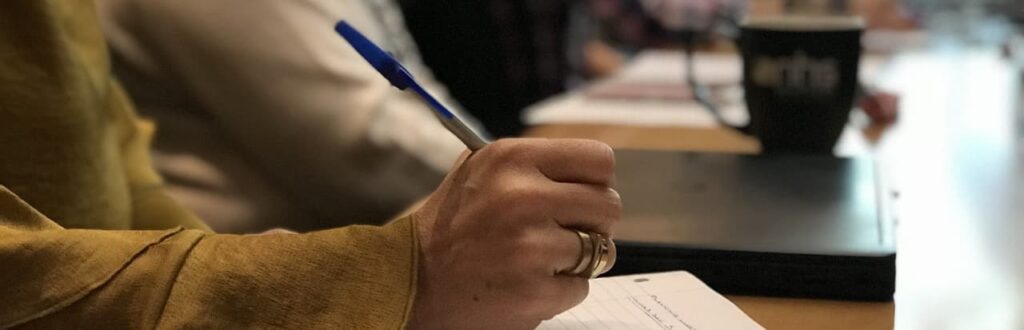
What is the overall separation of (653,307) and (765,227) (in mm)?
127

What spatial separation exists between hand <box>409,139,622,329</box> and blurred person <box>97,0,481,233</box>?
61cm

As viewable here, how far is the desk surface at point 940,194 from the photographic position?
56 cm

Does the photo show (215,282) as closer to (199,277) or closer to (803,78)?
(199,277)

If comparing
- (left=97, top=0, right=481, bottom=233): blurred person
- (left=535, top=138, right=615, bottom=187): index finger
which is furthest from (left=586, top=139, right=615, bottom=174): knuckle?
(left=97, top=0, right=481, bottom=233): blurred person

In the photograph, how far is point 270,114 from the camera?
3.51 ft

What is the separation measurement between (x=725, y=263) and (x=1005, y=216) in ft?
1.00

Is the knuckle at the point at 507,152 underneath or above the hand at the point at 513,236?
above

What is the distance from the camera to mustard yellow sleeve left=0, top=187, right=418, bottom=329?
0.45 metres

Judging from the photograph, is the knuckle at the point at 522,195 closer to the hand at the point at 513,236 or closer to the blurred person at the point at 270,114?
the hand at the point at 513,236

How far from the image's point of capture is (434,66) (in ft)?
6.07

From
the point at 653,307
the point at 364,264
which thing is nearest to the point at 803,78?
the point at 653,307

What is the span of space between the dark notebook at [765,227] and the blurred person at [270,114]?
37 cm

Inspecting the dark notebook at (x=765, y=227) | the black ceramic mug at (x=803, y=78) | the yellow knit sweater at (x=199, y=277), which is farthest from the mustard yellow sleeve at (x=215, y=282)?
the black ceramic mug at (x=803, y=78)

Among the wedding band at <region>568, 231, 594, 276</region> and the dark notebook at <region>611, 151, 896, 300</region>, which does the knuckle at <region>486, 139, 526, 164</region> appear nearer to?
the wedding band at <region>568, 231, 594, 276</region>
